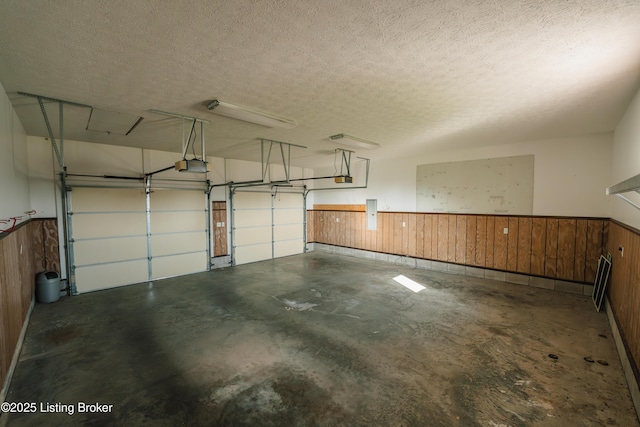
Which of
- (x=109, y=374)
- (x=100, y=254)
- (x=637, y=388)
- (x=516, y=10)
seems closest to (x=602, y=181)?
(x=637, y=388)

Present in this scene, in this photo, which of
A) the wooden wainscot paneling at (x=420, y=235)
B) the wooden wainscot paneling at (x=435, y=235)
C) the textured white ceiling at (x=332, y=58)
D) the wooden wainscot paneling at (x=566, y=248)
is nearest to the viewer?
the textured white ceiling at (x=332, y=58)

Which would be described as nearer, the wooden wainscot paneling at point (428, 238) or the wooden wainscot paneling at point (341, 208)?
the wooden wainscot paneling at point (428, 238)

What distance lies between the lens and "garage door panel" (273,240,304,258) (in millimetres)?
8508

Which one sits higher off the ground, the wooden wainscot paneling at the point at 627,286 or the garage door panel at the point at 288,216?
the garage door panel at the point at 288,216

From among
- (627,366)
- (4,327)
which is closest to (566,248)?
(627,366)

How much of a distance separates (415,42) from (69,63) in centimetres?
284

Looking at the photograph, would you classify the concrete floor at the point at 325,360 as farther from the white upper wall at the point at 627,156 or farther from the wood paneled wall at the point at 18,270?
the white upper wall at the point at 627,156

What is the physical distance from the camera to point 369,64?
2.35 metres

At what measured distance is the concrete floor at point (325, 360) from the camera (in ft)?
7.18

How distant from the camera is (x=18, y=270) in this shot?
3.29 m

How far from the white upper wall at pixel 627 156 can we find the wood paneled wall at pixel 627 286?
173 mm

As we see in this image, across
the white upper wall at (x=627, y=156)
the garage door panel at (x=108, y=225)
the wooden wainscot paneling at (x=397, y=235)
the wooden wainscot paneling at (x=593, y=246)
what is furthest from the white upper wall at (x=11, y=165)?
the wooden wainscot paneling at (x=593, y=246)

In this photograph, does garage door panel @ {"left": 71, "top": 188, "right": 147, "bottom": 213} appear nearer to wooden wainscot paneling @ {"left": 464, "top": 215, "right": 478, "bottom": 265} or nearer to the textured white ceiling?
the textured white ceiling

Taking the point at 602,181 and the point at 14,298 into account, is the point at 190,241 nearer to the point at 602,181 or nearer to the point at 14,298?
the point at 14,298
